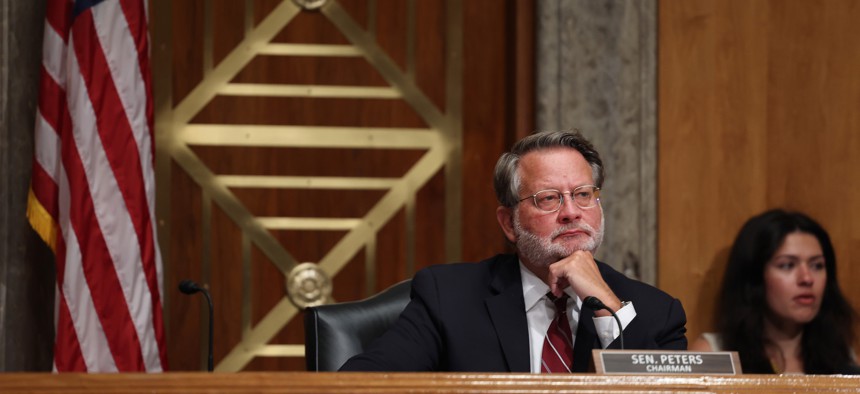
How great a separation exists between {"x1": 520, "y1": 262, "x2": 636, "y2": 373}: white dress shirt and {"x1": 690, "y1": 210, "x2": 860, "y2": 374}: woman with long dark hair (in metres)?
1.36

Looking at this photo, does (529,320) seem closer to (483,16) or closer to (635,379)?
(635,379)

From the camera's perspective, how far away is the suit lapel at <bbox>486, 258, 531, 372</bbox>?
2611 millimetres

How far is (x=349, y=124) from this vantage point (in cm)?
428

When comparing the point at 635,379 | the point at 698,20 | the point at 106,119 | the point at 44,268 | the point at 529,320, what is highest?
the point at 698,20

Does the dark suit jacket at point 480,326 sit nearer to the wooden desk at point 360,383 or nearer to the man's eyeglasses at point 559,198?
the man's eyeglasses at point 559,198

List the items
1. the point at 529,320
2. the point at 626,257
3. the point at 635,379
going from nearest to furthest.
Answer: the point at 635,379 → the point at 529,320 → the point at 626,257

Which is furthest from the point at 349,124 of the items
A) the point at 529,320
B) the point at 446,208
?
the point at 529,320

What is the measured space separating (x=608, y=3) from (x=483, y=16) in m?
0.48

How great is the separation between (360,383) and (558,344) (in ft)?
3.61

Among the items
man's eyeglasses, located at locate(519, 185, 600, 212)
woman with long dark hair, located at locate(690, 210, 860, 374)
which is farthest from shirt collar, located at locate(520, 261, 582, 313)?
woman with long dark hair, located at locate(690, 210, 860, 374)

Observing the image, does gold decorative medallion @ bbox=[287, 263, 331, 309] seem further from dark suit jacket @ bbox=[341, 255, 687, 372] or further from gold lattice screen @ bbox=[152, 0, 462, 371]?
dark suit jacket @ bbox=[341, 255, 687, 372]

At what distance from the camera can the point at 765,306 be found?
4027mm

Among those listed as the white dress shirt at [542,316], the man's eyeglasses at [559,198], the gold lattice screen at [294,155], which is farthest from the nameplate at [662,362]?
the gold lattice screen at [294,155]

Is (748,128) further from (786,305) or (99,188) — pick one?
(99,188)
